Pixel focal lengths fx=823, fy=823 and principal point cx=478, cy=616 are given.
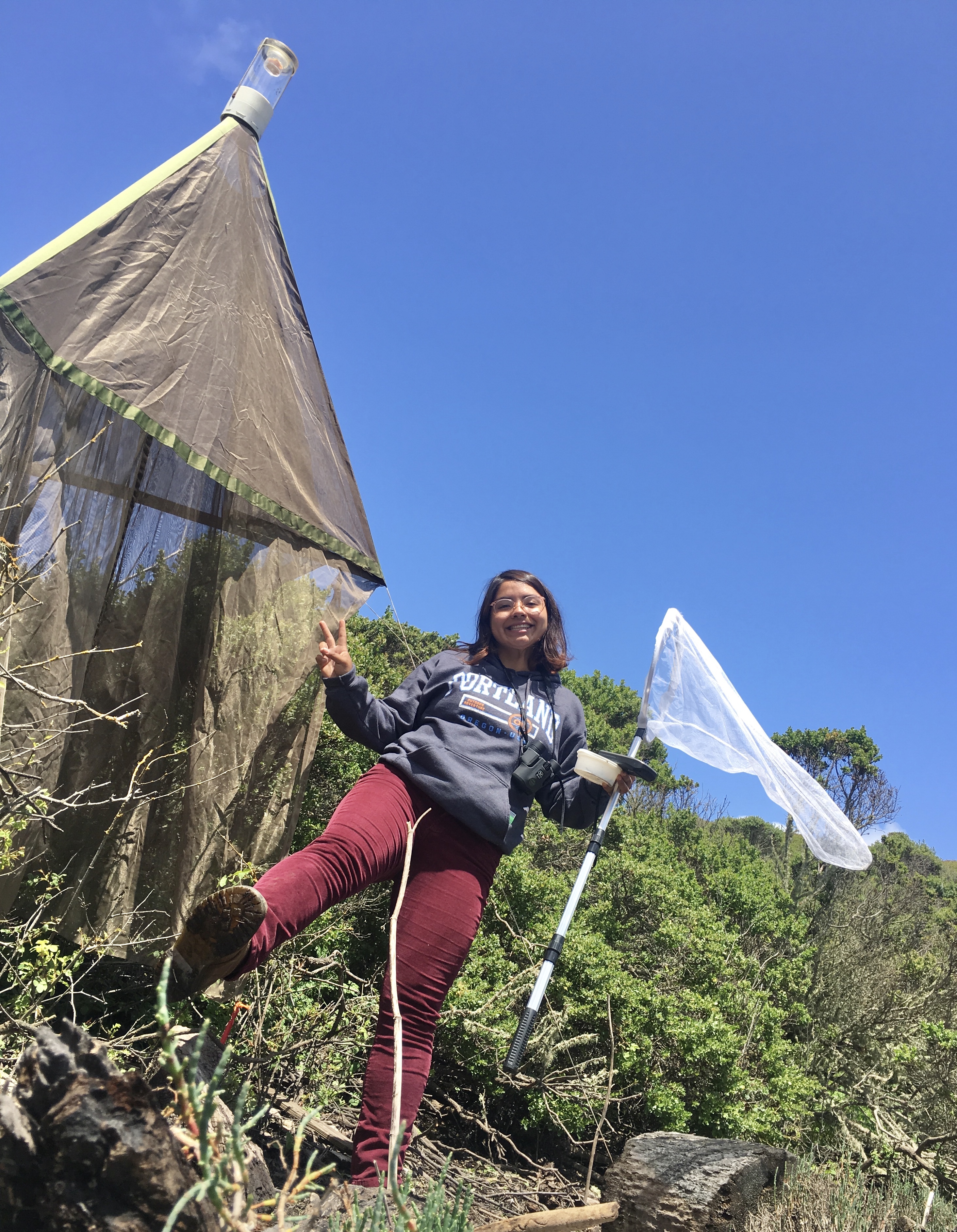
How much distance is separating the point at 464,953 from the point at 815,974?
5.54 metres

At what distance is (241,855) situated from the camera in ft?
8.54

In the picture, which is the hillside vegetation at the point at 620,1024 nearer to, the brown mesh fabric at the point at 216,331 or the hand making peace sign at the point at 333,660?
the hand making peace sign at the point at 333,660

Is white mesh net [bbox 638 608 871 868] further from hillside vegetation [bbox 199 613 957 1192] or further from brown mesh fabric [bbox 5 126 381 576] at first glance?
brown mesh fabric [bbox 5 126 381 576]

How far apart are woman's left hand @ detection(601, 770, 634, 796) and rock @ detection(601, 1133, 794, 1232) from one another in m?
1.32

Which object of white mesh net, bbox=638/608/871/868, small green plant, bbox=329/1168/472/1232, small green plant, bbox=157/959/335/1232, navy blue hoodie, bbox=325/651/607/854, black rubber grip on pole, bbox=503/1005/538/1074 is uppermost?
white mesh net, bbox=638/608/871/868

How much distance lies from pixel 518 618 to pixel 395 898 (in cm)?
111

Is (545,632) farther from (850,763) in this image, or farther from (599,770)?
(850,763)

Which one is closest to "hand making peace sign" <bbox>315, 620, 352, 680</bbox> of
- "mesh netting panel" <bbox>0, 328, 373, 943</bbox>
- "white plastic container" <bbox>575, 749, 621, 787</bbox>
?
"mesh netting panel" <bbox>0, 328, 373, 943</bbox>

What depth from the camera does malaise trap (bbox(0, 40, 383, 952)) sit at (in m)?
2.35

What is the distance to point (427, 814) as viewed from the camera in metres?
2.43

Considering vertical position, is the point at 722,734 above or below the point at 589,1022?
above

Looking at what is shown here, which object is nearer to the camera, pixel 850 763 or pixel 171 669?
pixel 171 669

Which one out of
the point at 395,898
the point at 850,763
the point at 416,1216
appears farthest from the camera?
the point at 850,763

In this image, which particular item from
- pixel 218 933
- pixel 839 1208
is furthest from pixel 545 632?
pixel 839 1208
